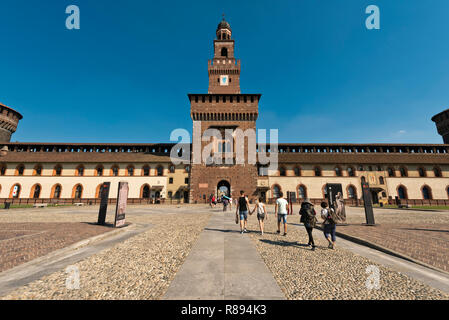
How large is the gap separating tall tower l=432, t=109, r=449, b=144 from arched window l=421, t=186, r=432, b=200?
22.4 m

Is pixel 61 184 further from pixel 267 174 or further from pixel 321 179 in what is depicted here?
pixel 321 179

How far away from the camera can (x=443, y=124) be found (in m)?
40.2

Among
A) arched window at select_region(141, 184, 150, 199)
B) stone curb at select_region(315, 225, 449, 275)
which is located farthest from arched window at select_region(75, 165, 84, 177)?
stone curb at select_region(315, 225, 449, 275)

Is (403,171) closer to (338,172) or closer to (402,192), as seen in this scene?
(402,192)

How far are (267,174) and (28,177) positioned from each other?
38170 millimetres

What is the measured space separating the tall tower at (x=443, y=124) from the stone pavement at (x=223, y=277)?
60619 millimetres

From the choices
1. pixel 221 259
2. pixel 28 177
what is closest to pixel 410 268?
pixel 221 259

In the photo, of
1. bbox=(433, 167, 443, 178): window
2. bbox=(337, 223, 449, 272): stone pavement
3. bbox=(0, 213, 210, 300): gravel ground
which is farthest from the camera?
bbox=(433, 167, 443, 178): window

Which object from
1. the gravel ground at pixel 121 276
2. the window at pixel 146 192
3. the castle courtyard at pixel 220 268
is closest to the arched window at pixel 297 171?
the castle courtyard at pixel 220 268

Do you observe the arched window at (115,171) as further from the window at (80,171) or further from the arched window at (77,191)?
the arched window at (77,191)

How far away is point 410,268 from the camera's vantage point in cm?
393

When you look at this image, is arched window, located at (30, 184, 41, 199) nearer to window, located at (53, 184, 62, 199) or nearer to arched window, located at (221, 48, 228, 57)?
window, located at (53, 184, 62, 199)

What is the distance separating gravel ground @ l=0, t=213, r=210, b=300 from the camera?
2688 mm

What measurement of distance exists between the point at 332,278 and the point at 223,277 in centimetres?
211
